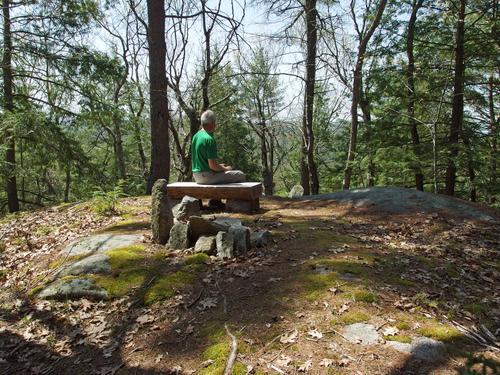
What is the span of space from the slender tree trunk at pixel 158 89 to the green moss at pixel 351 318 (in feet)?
25.2

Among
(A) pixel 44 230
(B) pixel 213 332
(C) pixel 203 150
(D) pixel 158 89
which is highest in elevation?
(D) pixel 158 89

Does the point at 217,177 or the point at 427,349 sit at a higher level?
the point at 217,177

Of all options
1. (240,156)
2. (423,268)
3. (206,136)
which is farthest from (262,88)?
(423,268)

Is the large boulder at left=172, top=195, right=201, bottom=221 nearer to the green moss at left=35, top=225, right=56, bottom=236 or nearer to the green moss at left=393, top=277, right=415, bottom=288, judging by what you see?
the green moss at left=35, top=225, right=56, bottom=236

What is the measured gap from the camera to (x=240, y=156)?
2853 centimetres

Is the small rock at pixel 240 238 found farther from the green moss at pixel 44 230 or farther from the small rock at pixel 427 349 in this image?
the green moss at pixel 44 230

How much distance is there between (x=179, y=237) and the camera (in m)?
5.46

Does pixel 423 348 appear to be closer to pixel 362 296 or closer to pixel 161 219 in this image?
pixel 362 296

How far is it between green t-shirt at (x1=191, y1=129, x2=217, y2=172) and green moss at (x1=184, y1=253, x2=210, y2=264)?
9.06 feet

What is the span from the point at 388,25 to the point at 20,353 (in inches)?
489

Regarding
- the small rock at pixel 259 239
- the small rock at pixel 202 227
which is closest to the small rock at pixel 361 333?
the small rock at pixel 259 239

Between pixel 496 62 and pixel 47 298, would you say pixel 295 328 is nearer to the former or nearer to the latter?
pixel 47 298

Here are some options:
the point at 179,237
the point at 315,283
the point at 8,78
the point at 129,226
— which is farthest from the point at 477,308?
the point at 8,78

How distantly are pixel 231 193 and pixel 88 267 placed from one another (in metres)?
3.30
